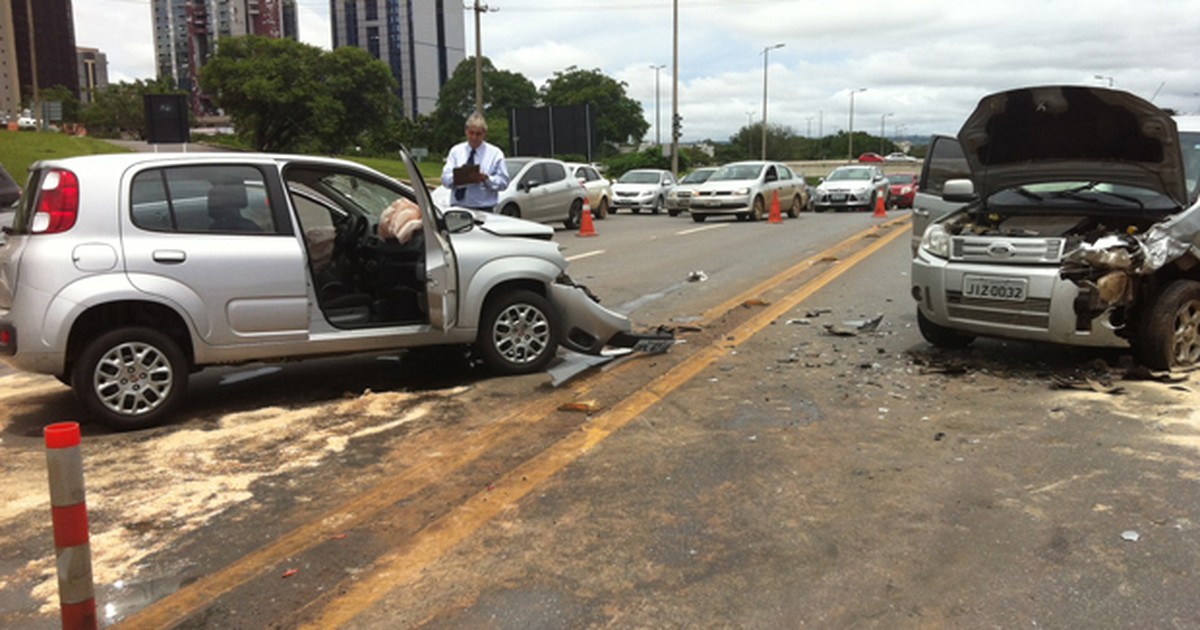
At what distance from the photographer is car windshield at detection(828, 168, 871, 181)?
3025cm

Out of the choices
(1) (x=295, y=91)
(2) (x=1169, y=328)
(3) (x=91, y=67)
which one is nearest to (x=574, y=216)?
(2) (x=1169, y=328)

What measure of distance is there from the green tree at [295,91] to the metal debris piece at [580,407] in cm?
6576

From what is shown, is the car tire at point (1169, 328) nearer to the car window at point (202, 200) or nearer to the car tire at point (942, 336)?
the car tire at point (942, 336)

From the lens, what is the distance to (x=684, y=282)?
38.9 ft

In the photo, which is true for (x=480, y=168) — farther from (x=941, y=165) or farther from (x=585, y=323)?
(x=941, y=165)

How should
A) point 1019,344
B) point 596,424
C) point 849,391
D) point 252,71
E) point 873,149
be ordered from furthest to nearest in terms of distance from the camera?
point 873,149 < point 252,71 < point 1019,344 < point 849,391 < point 596,424

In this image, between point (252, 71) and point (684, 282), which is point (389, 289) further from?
point (252, 71)

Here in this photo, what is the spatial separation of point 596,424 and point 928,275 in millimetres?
2978

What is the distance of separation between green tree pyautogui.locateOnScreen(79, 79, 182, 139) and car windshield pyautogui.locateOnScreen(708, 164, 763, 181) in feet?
306

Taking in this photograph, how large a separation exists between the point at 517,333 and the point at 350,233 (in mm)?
1426

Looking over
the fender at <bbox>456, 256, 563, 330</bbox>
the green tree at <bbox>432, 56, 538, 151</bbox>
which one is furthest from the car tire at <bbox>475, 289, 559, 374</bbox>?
the green tree at <bbox>432, 56, 538, 151</bbox>

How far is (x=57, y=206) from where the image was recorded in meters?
5.21

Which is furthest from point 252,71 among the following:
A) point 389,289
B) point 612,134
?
point 389,289

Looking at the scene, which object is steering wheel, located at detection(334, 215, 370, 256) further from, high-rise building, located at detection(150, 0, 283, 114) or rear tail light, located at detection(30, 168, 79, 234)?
high-rise building, located at detection(150, 0, 283, 114)
